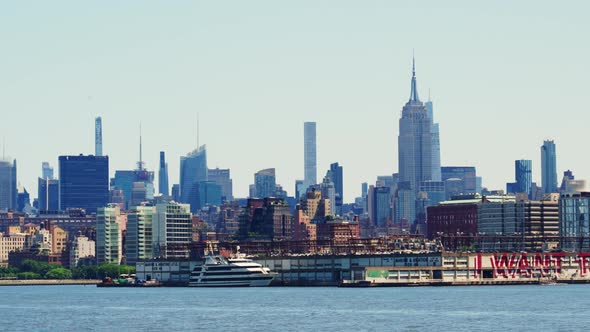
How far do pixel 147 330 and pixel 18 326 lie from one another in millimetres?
15811

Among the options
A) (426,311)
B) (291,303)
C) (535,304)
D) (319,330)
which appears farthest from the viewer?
(291,303)

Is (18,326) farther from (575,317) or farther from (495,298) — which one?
(495,298)

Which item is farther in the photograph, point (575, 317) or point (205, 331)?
point (575, 317)

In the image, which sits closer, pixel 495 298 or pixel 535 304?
pixel 535 304

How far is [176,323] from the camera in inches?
6063

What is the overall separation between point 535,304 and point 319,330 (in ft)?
154

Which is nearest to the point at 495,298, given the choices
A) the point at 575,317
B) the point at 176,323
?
the point at 575,317

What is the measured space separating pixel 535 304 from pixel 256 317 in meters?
36.4

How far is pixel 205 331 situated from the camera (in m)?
143

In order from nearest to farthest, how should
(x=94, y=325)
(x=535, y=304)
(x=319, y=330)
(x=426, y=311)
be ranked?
Result: (x=319, y=330) < (x=94, y=325) < (x=426, y=311) < (x=535, y=304)

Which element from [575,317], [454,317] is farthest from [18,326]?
[575,317]

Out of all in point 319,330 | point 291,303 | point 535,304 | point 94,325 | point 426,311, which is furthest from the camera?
point 291,303

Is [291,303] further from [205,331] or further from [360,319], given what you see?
[205,331]

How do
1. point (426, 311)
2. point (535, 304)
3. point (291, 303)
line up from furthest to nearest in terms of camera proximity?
point (291, 303)
point (535, 304)
point (426, 311)
